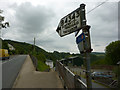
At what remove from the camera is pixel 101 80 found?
2295 cm

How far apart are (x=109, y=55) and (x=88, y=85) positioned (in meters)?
47.6

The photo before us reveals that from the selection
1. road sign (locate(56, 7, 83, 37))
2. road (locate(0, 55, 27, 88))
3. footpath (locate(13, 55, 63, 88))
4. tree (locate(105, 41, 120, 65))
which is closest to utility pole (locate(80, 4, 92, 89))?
road sign (locate(56, 7, 83, 37))

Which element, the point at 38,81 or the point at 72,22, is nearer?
the point at 72,22

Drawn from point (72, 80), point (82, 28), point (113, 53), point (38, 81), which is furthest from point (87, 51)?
point (113, 53)

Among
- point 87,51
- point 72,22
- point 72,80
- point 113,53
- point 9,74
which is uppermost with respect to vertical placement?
point 72,22

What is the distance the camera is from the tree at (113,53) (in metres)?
43.2

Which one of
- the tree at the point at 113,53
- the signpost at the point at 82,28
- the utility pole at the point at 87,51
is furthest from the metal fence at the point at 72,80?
the tree at the point at 113,53

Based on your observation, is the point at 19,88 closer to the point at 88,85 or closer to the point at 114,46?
the point at 88,85

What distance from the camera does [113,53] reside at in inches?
1734

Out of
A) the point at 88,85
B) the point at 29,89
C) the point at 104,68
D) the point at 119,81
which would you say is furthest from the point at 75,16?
the point at 104,68

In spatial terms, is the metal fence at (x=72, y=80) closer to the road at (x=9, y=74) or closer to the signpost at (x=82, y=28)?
the signpost at (x=82, y=28)

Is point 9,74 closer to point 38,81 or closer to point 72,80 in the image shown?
point 38,81

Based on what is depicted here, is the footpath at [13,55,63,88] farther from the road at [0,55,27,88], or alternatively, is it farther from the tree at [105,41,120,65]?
the tree at [105,41,120,65]

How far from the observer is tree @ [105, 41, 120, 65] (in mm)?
43188
